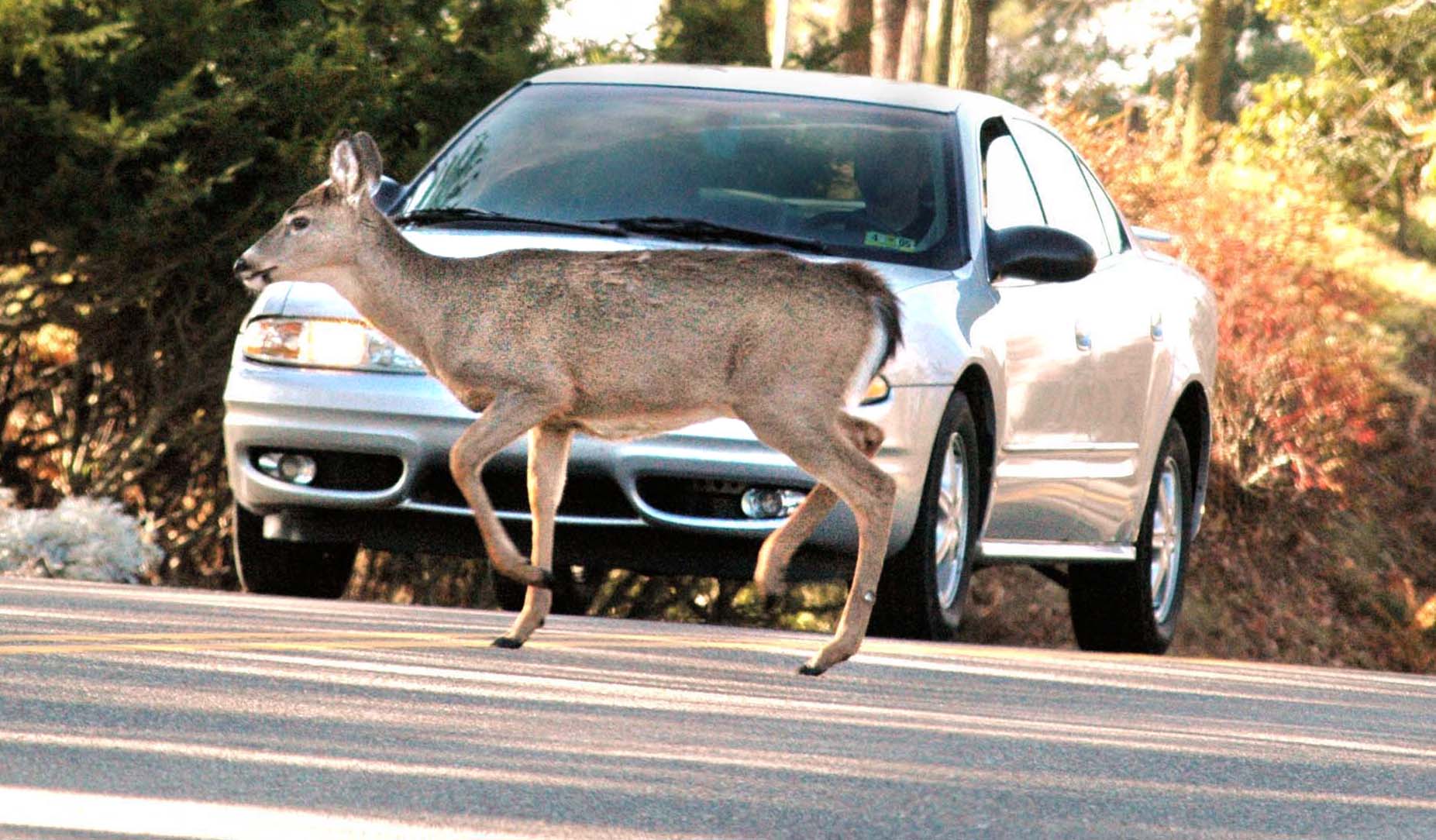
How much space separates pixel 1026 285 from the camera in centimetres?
1076

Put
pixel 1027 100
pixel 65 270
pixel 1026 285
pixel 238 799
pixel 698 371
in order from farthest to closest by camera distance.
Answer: pixel 1027 100
pixel 65 270
pixel 1026 285
pixel 698 371
pixel 238 799

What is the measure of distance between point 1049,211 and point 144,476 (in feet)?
18.9

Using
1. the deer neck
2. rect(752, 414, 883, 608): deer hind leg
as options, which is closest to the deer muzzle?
the deer neck

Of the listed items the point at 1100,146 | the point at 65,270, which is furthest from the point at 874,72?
the point at 65,270

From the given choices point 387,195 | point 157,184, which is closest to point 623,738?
point 387,195

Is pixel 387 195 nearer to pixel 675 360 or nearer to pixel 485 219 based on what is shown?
pixel 485 219

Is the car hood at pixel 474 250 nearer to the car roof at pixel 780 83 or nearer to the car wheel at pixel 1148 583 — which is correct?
the car roof at pixel 780 83

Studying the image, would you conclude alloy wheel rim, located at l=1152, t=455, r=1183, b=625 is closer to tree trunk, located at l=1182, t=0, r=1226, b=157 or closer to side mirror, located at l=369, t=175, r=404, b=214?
side mirror, located at l=369, t=175, r=404, b=214

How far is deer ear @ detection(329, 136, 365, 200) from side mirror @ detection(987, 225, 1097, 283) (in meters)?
2.50

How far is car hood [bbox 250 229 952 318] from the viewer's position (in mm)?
9836

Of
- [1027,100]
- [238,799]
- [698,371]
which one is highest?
[238,799]

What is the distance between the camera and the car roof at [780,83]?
11031 millimetres

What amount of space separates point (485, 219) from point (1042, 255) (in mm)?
1906

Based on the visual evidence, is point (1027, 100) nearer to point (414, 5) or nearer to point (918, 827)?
point (414, 5)
